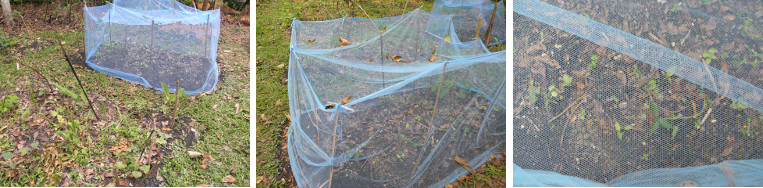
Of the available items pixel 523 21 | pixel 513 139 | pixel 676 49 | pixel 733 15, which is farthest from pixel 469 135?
pixel 733 15

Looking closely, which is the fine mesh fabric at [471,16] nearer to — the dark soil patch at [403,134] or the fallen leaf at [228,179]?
the dark soil patch at [403,134]

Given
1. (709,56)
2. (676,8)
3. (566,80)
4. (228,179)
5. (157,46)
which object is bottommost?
(228,179)

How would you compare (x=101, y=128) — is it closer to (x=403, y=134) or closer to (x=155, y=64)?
(x=155, y=64)

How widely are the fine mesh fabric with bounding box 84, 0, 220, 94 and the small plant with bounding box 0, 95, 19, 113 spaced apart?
600 mm

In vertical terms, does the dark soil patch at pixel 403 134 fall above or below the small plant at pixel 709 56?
below

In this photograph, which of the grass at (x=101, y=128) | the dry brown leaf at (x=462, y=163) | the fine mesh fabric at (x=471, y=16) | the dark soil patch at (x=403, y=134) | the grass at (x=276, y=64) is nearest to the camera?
the grass at (x=101, y=128)

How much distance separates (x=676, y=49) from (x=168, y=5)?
374 cm

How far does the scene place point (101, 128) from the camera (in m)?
2.29

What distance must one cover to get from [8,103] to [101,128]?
0.50 m

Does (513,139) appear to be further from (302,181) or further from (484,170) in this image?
(302,181)

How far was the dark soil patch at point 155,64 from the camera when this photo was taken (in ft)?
9.25

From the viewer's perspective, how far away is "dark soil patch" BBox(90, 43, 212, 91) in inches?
111

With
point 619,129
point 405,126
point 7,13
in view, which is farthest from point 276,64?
point 619,129

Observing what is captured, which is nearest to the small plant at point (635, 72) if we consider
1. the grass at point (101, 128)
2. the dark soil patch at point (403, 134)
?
the dark soil patch at point (403, 134)
